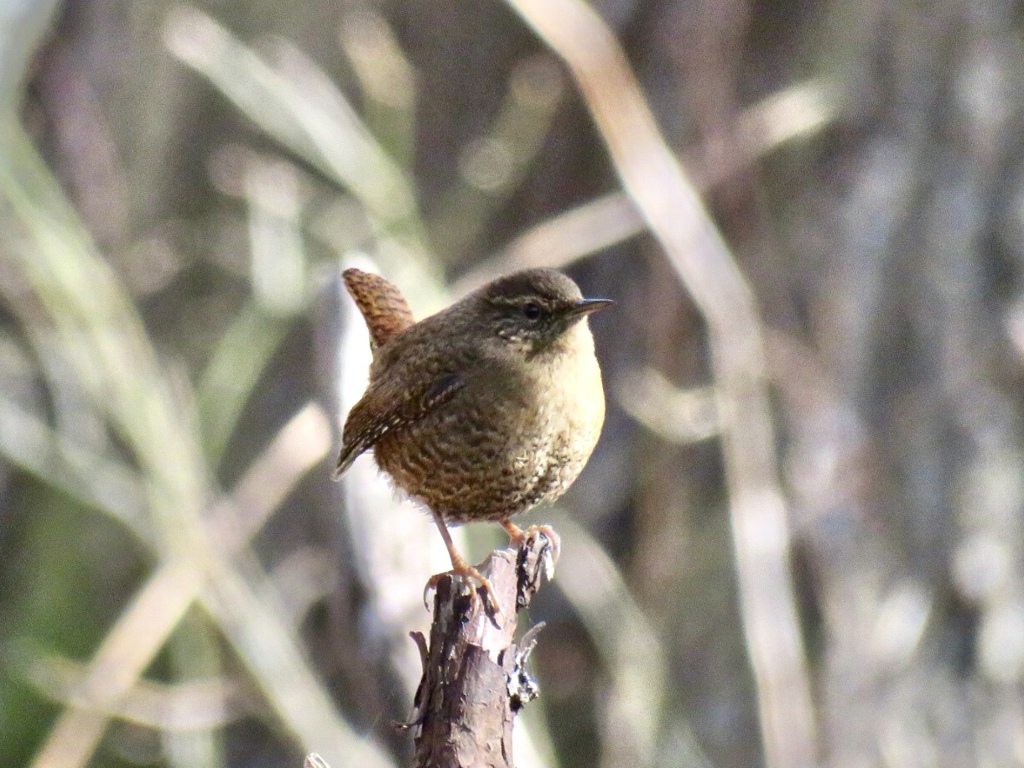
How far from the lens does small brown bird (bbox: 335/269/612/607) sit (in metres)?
3.36

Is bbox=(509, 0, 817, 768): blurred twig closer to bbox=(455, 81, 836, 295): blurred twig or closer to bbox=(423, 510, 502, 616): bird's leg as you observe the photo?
bbox=(455, 81, 836, 295): blurred twig

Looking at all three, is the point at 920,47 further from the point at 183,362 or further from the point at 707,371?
the point at 183,362

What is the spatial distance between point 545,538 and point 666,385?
1703 millimetres

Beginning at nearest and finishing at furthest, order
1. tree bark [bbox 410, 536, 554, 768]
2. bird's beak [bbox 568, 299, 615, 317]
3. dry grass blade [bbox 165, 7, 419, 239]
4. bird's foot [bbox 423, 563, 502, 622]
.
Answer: tree bark [bbox 410, 536, 554, 768] → bird's foot [bbox 423, 563, 502, 622] → bird's beak [bbox 568, 299, 615, 317] → dry grass blade [bbox 165, 7, 419, 239]

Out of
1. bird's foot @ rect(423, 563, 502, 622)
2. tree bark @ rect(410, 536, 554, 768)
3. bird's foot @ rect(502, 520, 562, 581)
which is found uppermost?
bird's foot @ rect(502, 520, 562, 581)

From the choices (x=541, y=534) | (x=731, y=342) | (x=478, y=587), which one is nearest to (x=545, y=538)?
(x=541, y=534)

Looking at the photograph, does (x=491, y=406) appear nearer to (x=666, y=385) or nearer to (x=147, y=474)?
(x=147, y=474)

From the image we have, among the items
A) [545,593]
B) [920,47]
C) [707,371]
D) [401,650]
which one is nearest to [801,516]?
[707,371]

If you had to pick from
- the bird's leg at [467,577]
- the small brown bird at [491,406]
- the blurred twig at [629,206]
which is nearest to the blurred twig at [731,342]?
the blurred twig at [629,206]

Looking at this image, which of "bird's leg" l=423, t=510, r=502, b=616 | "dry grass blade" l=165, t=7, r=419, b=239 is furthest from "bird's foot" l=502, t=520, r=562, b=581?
"dry grass blade" l=165, t=7, r=419, b=239

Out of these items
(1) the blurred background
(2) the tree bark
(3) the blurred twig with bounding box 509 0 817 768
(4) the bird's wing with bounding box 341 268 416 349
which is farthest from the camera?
(1) the blurred background

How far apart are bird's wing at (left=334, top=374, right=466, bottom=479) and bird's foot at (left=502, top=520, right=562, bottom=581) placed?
37 centimetres

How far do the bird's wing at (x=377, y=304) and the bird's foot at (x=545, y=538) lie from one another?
24.1 inches

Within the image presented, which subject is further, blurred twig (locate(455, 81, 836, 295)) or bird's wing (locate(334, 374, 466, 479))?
blurred twig (locate(455, 81, 836, 295))
